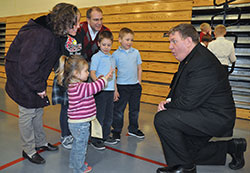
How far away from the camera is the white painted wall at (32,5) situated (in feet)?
19.3

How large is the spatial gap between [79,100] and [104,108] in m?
0.73

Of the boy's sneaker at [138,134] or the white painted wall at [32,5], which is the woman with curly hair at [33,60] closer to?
the boy's sneaker at [138,134]

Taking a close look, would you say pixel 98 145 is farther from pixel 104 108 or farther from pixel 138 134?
pixel 138 134

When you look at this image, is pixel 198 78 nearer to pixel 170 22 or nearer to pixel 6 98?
pixel 170 22

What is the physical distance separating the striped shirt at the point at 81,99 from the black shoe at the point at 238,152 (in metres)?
1.47

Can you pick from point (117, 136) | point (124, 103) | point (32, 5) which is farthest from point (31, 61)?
point (32, 5)

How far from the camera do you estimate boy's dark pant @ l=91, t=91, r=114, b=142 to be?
251 centimetres

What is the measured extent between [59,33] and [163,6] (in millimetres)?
3410

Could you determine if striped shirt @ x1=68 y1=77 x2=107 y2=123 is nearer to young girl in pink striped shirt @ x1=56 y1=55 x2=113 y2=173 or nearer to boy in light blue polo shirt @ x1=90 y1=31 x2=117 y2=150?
young girl in pink striped shirt @ x1=56 y1=55 x2=113 y2=173

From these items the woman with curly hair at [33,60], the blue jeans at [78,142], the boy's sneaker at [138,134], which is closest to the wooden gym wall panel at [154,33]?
the boy's sneaker at [138,134]

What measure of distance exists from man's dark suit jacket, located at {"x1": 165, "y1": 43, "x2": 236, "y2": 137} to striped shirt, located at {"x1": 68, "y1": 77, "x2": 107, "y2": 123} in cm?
77

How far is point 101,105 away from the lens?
2.51 m

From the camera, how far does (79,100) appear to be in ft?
6.00

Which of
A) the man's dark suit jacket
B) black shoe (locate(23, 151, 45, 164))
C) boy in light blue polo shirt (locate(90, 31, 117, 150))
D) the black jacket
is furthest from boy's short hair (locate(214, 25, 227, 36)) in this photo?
black shoe (locate(23, 151, 45, 164))
